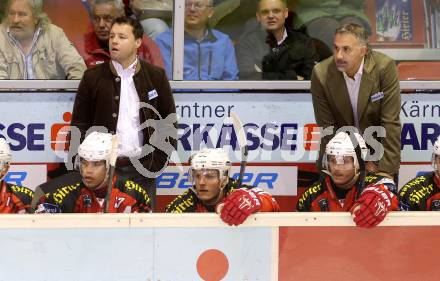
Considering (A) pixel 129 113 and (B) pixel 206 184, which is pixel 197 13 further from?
(B) pixel 206 184

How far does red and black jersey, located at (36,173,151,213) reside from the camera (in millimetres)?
6875

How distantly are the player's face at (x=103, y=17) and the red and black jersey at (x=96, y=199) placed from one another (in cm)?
152

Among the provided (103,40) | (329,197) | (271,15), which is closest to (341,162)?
(329,197)

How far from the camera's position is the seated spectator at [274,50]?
8.23 metres

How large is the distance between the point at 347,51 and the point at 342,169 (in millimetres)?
916

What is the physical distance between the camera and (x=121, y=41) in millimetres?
7574

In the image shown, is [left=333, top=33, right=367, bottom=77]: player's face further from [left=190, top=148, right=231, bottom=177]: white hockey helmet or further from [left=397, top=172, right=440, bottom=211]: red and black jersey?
[left=190, top=148, right=231, bottom=177]: white hockey helmet

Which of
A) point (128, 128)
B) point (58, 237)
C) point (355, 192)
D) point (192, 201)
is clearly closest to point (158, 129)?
point (128, 128)

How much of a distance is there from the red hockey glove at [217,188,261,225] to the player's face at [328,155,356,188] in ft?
3.73

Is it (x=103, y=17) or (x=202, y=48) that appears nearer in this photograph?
(x=103, y=17)

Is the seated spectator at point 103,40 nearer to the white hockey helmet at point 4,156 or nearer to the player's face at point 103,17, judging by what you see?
the player's face at point 103,17

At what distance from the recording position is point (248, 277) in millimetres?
5965

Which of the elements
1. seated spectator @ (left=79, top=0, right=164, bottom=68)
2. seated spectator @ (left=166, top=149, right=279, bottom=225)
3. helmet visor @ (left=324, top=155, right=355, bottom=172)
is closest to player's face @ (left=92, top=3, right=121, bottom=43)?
seated spectator @ (left=79, top=0, right=164, bottom=68)

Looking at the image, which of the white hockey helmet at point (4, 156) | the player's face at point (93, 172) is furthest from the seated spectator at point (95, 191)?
the white hockey helmet at point (4, 156)
